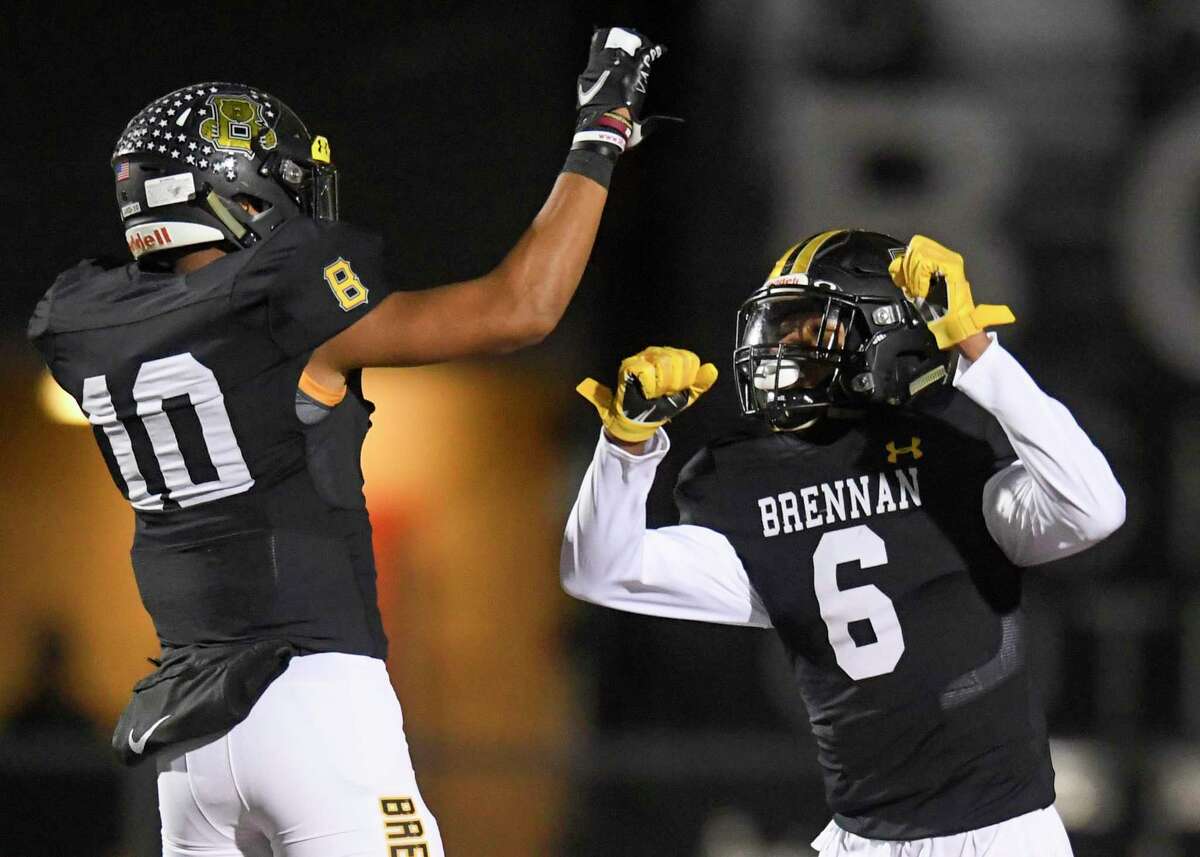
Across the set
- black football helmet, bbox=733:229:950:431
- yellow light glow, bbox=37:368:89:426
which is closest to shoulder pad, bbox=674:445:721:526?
black football helmet, bbox=733:229:950:431

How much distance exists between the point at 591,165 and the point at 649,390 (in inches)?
11.3

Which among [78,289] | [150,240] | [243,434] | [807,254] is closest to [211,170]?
[150,240]

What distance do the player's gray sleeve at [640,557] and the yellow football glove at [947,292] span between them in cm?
38

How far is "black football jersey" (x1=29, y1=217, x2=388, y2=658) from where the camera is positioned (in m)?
1.74

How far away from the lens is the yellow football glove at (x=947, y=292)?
179 cm

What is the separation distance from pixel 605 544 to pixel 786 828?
155cm

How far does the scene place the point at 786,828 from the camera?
329cm

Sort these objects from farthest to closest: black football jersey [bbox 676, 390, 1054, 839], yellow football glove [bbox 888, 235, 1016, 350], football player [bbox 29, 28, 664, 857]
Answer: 1. black football jersey [bbox 676, 390, 1054, 839]
2. yellow football glove [bbox 888, 235, 1016, 350]
3. football player [bbox 29, 28, 664, 857]

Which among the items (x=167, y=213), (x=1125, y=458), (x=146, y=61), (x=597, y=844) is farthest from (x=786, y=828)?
(x=146, y=61)

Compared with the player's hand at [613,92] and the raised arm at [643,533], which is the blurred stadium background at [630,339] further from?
the player's hand at [613,92]

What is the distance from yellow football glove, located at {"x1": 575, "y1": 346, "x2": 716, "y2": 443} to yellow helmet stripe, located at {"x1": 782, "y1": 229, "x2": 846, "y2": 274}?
29 cm

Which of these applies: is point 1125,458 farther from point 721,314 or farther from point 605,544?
point 605,544

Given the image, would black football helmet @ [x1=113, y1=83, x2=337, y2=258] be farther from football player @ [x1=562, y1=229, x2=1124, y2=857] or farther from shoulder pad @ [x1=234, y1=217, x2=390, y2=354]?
football player @ [x1=562, y1=229, x2=1124, y2=857]

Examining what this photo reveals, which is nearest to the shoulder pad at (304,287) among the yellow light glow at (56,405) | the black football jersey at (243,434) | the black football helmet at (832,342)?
the black football jersey at (243,434)
